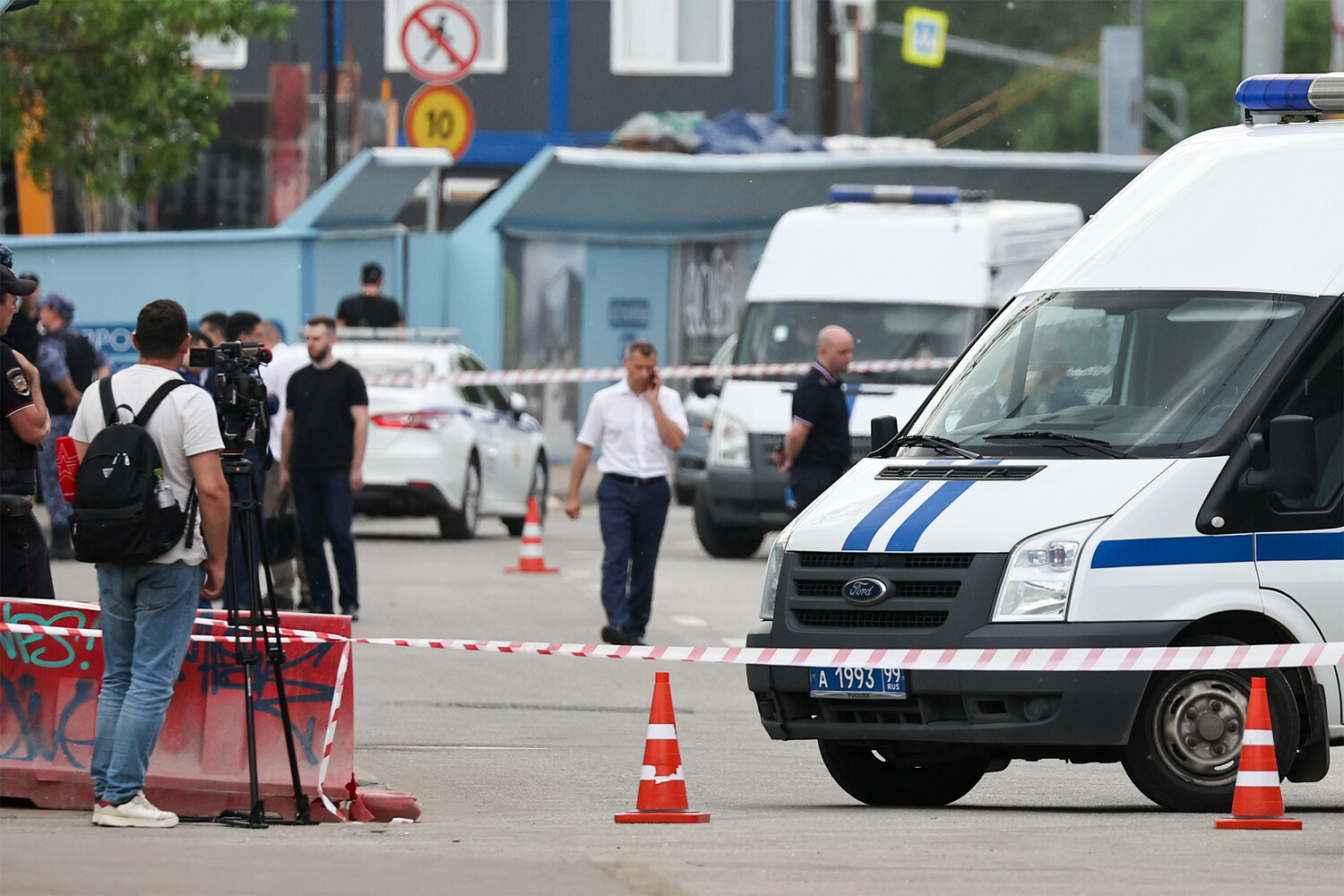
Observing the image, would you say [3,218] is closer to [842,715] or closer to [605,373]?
[605,373]

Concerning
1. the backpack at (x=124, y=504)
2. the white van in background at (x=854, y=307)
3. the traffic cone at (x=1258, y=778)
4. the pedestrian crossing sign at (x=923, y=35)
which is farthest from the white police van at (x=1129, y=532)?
the pedestrian crossing sign at (x=923, y=35)

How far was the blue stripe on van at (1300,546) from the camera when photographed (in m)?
9.21

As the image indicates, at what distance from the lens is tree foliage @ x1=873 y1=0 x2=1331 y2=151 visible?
7556cm

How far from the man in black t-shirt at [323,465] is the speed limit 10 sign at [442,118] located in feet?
38.6

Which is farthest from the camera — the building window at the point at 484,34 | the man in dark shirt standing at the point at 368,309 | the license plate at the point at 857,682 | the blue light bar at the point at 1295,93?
the building window at the point at 484,34

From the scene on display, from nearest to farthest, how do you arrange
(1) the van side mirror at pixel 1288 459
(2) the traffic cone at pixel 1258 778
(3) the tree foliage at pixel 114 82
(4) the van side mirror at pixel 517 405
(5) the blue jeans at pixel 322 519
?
(2) the traffic cone at pixel 1258 778 → (1) the van side mirror at pixel 1288 459 → (5) the blue jeans at pixel 322 519 → (3) the tree foliage at pixel 114 82 → (4) the van side mirror at pixel 517 405

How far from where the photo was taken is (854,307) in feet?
69.2

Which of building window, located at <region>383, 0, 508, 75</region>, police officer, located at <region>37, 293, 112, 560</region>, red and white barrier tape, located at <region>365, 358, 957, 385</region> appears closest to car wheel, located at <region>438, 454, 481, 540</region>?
red and white barrier tape, located at <region>365, 358, 957, 385</region>

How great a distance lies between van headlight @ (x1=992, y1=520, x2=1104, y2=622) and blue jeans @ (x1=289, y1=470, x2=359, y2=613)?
750 centimetres

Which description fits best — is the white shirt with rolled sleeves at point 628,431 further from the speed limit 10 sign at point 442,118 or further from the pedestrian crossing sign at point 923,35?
the pedestrian crossing sign at point 923,35

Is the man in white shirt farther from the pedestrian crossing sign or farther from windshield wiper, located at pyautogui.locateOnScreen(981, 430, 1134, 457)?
the pedestrian crossing sign

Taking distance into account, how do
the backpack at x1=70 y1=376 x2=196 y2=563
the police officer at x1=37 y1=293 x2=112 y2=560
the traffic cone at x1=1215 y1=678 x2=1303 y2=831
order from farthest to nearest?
1. the police officer at x1=37 y1=293 x2=112 y2=560
2. the traffic cone at x1=1215 y1=678 x2=1303 y2=831
3. the backpack at x1=70 y1=376 x2=196 y2=563

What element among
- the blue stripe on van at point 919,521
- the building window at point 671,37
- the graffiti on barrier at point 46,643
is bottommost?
the graffiti on barrier at point 46,643

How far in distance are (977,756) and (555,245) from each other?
2446 centimetres
